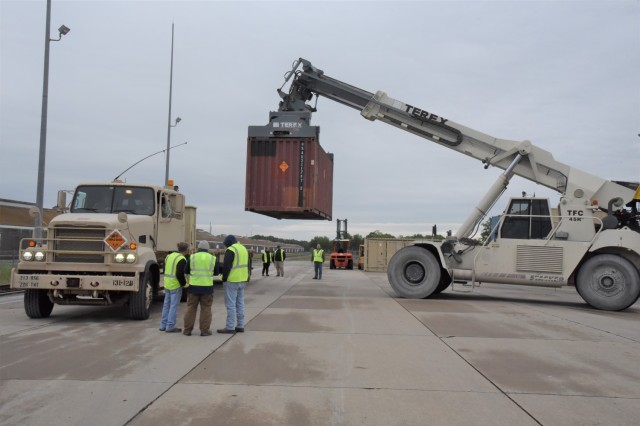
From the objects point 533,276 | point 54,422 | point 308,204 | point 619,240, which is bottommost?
point 54,422

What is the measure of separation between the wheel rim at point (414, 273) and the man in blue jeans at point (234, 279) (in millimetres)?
7596

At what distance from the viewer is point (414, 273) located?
1566 cm

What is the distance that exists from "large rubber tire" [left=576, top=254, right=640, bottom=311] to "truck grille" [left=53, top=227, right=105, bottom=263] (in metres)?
11.8

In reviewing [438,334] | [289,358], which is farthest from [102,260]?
[438,334]

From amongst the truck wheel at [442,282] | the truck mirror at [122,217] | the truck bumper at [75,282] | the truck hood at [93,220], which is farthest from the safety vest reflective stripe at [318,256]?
the truck bumper at [75,282]

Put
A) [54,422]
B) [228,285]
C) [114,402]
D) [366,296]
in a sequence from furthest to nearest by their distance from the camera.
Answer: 1. [366,296]
2. [228,285]
3. [114,402]
4. [54,422]

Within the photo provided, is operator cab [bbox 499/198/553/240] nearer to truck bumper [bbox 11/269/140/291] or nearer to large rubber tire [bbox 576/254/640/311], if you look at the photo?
large rubber tire [bbox 576/254/640/311]

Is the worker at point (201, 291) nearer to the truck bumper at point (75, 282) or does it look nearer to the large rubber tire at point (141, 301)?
the truck bumper at point (75, 282)

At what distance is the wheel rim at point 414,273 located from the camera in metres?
15.6

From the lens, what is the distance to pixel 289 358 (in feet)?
23.7

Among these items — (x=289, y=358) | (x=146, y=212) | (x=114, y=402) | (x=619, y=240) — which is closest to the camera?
(x=114, y=402)

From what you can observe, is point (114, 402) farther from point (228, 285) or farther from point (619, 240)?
point (619, 240)

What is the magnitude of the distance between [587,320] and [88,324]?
1037 centimetres

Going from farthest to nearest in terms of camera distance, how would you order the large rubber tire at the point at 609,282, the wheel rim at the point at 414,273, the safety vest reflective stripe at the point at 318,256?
1. the safety vest reflective stripe at the point at 318,256
2. the wheel rim at the point at 414,273
3. the large rubber tire at the point at 609,282
